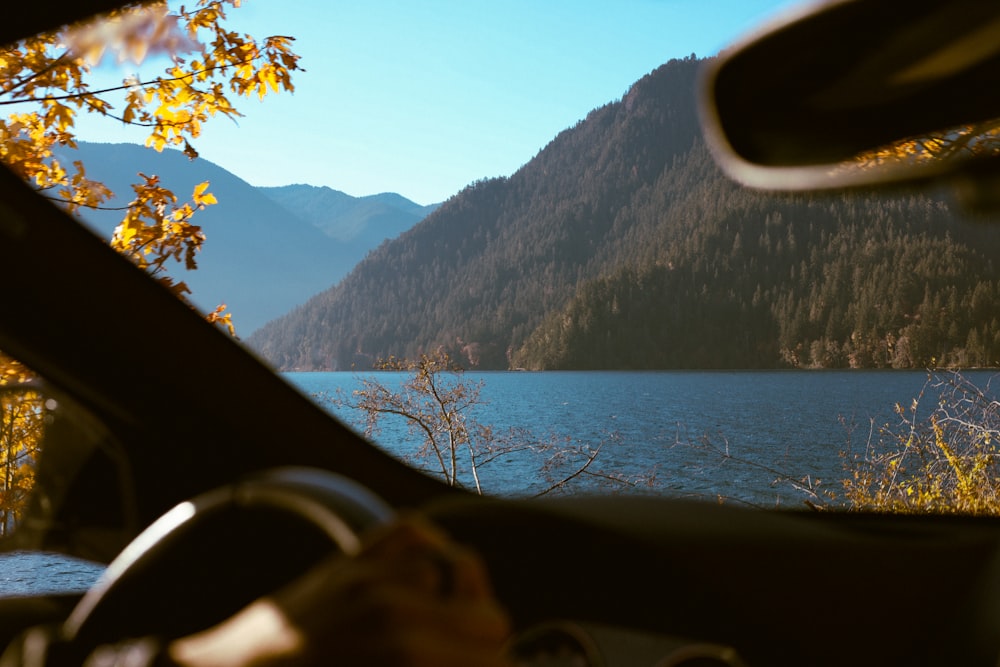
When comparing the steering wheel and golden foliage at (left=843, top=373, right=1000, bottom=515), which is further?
golden foliage at (left=843, top=373, right=1000, bottom=515)

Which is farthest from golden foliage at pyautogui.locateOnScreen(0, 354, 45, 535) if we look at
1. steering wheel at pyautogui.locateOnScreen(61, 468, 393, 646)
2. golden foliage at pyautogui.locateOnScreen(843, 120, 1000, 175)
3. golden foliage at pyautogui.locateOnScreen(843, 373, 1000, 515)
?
golden foliage at pyautogui.locateOnScreen(843, 373, 1000, 515)

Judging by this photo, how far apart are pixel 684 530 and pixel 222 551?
2.23 feet

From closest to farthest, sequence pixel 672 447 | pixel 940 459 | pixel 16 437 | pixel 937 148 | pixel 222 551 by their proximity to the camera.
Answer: pixel 937 148, pixel 222 551, pixel 16 437, pixel 940 459, pixel 672 447

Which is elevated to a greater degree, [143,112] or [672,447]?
[143,112]

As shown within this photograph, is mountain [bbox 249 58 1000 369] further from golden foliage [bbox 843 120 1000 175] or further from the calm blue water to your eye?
golden foliage [bbox 843 120 1000 175]

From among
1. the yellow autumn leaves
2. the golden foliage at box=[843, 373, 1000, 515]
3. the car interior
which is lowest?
the golden foliage at box=[843, 373, 1000, 515]

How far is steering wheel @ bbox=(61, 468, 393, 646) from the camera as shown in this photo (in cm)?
90

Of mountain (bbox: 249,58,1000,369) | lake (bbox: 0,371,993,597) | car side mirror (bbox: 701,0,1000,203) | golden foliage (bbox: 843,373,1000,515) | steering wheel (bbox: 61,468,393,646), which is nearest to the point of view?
car side mirror (bbox: 701,0,1000,203)

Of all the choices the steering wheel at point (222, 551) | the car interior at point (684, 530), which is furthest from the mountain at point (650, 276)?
the steering wheel at point (222, 551)

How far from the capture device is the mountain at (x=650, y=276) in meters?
7.47

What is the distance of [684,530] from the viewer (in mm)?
1195

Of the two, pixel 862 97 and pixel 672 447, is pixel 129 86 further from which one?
pixel 672 447

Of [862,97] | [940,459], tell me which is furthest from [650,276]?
[862,97]

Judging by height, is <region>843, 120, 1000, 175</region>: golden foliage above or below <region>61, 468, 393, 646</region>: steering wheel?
above
